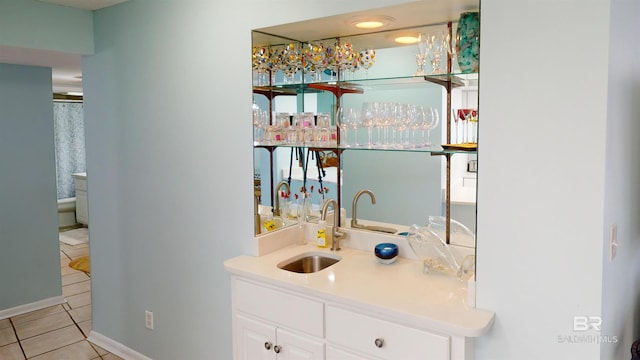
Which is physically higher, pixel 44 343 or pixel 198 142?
pixel 198 142

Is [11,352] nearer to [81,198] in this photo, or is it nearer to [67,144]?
[81,198]

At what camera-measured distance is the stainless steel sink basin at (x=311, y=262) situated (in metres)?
2.53

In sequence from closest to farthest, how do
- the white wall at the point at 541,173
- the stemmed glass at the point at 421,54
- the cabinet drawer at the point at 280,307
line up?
the white wall at the point at 541,173
the cabinet drawer at the point at 280,307
the stemmed glass at the point at 421,54

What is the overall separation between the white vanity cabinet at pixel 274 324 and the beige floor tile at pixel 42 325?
2.20 meters

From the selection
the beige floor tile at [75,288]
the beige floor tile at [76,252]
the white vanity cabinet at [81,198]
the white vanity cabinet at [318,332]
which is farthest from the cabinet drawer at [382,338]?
the white vanity cabinet at [81,198]

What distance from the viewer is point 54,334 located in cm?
369

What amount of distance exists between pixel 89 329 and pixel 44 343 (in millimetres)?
317

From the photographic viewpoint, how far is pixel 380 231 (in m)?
2.56

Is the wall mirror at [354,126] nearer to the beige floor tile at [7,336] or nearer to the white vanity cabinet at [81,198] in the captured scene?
the beige floor tile at [7,336]

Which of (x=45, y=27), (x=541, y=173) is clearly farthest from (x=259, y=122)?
(x=45, y=27)

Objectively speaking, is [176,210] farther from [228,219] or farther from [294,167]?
[294,167]

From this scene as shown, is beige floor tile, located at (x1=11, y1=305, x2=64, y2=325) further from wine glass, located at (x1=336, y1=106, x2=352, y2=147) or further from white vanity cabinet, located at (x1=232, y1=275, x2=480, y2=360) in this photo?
wine glass, located at (x1=336, y1=106, x2=352, y2=147)

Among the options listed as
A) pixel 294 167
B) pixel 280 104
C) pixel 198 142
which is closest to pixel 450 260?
pixel 294 167

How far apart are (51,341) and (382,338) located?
287cm
